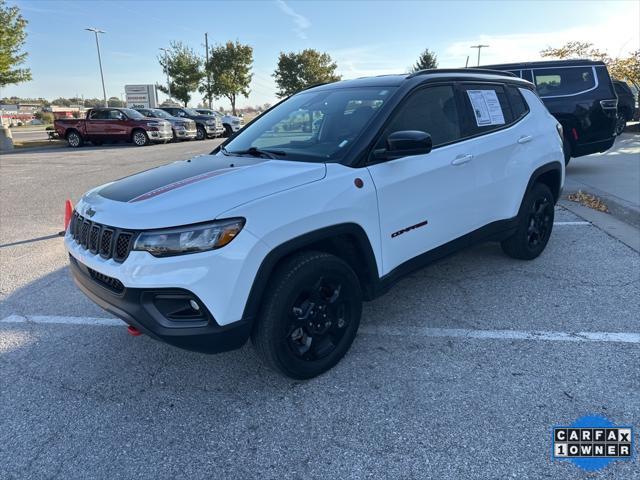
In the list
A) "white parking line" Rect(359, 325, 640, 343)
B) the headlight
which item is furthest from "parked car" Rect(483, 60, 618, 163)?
the headlight

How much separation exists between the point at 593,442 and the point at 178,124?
A: 76.1 ft

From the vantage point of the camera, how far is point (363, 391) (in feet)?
9.11

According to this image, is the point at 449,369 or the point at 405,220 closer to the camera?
the point at 449,369

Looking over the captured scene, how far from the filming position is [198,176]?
285 cm

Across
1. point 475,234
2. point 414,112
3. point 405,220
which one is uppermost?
point 414,112

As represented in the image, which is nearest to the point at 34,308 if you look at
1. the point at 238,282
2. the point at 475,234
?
the point at 238,282

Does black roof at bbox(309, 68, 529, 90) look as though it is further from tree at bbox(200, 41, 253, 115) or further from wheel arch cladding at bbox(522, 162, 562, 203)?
tree at bbox(200, 41, 253, 115)

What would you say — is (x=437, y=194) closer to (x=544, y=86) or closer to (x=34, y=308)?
(x=34, y=308)

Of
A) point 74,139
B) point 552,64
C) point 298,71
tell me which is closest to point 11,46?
point 74,139

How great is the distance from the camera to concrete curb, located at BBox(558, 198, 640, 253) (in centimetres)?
537

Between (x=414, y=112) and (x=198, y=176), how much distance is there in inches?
63.5

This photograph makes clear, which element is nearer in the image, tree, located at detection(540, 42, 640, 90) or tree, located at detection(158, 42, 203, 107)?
tree, located at detection(540, 42, 640, 90)

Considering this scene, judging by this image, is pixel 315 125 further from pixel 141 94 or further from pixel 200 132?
pixel 141 94

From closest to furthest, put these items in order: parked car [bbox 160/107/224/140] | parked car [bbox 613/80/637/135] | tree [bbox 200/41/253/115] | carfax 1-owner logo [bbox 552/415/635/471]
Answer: carfax 1-owner logo [bbox 552/415/635/471] → parked car [bbox 613/80/637/135] → parked car [bbox 160/107/224/140] → tree [bbox 200/41/253/115]
